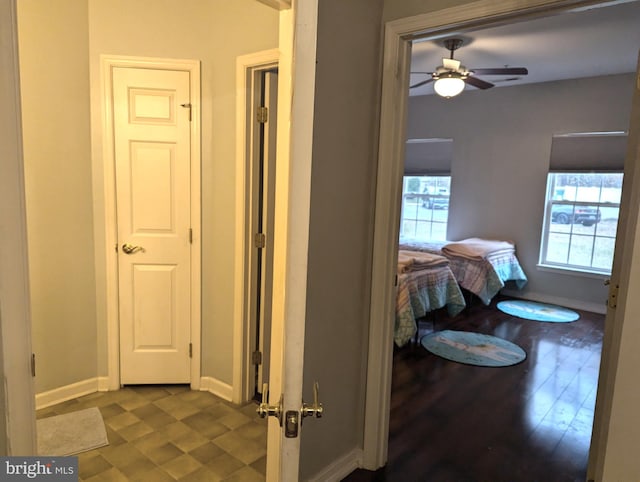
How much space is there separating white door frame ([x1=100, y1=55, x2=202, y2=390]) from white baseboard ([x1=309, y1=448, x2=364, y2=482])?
1305mm

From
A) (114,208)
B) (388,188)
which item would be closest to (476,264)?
(388,188)

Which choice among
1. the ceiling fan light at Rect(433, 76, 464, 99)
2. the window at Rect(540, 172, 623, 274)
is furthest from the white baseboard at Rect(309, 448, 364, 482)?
the window at Rect(540, 172, 623, 274)

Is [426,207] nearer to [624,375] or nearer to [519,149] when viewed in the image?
[519,149]

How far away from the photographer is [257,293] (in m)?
2.81

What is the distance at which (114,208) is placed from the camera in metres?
2.79

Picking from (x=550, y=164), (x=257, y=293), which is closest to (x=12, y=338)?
(x=257, y=293)

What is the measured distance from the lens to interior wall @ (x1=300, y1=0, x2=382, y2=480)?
70.1 inches

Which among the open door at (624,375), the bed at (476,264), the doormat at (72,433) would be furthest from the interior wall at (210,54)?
the bed at (476,264)

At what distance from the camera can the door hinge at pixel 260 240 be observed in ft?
9.01

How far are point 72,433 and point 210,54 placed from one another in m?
2.39

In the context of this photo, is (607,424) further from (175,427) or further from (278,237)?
(175,427)

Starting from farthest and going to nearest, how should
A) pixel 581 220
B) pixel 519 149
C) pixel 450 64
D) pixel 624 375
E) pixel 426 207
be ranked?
pixel 426 207 < pixel 519 149 < pixel 581 220 < pixel 450 64 < pixel 624 375

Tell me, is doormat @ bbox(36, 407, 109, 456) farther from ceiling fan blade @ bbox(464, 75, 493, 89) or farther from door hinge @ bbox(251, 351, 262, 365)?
ceiling fan blade @ bbox(464, 75, 493, 89)

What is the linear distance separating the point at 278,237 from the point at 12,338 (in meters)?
0.80
